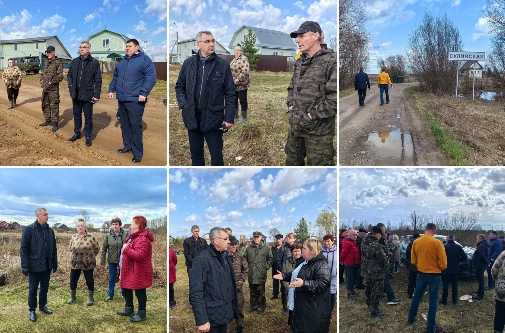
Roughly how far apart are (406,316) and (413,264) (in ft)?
1.74

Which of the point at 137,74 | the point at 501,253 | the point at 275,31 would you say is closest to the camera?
the point at 501,253

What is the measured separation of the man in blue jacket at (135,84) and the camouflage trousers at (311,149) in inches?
65.1

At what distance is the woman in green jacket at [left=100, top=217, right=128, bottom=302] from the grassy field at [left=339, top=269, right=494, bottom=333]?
247 cm

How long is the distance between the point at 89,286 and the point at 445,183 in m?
3.89

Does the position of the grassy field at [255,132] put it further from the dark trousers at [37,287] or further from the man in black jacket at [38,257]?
the dark trousers at [37,287]

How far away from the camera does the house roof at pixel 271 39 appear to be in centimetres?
542

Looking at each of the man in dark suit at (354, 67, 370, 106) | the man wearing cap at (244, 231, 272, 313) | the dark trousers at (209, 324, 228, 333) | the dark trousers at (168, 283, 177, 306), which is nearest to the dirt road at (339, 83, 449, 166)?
the man in dark suit at (354, 67, 370, 106)

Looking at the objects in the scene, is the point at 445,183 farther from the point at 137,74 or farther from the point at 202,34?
the point at 137,74

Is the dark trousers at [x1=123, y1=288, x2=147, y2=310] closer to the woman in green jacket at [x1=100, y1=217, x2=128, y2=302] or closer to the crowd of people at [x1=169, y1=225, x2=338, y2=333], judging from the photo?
the woman in green jacket at [x1=100, y1=217, x2=128, y2=302]

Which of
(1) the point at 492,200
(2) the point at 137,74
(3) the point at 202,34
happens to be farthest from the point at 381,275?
(2) the point at 137,74

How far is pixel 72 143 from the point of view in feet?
15.5

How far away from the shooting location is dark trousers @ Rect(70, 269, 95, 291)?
431 cm

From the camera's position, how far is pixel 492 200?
13.7 ft

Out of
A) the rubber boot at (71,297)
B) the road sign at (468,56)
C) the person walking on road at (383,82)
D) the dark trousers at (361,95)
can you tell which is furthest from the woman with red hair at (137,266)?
the road sign at (468,56)
